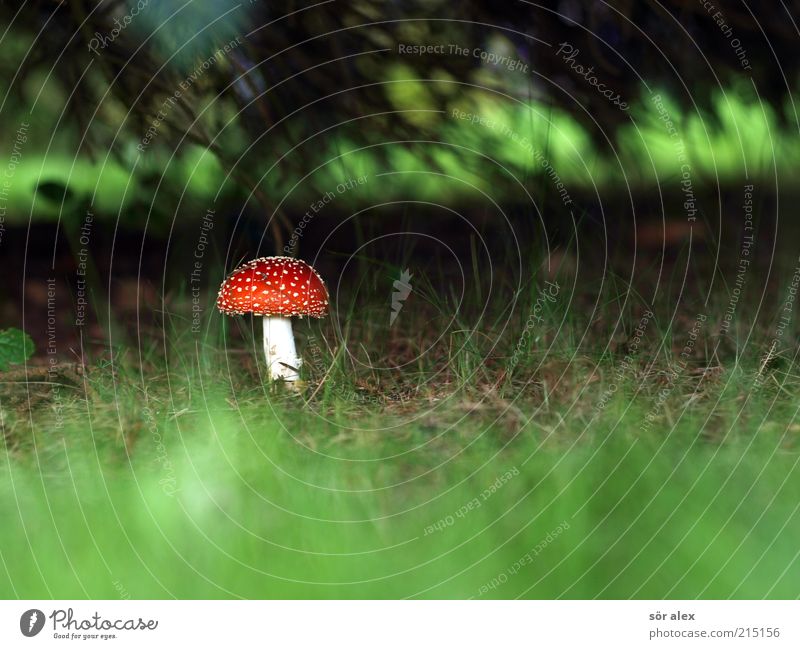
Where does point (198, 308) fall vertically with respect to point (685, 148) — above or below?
below

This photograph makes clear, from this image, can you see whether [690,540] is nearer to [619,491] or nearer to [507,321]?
[619,491]

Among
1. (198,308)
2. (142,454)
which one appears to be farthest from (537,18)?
(142,454)

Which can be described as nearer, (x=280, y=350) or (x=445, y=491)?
(x=445, y=491)

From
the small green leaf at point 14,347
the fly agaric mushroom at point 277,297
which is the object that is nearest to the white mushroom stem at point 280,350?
the fly agaric mushroom at point 277,297

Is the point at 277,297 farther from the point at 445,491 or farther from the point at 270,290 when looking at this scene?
the point at 445,491

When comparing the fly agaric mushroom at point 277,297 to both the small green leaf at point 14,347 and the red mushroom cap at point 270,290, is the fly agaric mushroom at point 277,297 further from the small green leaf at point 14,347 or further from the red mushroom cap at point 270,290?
the small green leaf at point 14,347

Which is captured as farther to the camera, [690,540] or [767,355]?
[767,355]

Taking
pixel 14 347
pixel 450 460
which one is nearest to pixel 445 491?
pixel 450 460
